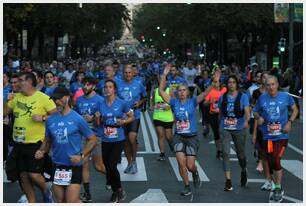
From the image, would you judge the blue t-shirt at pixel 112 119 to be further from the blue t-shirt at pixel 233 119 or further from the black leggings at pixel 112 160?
the blue t-shirt at pixel 233 119

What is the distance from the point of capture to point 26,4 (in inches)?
1179

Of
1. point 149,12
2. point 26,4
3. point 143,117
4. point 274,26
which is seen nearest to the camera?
point 143,117

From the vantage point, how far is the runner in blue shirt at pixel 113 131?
28.5ft

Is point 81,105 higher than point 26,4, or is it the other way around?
point 26,4

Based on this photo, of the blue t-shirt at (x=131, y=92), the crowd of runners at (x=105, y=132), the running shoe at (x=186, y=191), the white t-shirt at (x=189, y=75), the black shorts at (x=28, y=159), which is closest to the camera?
the crowd of runners at (x=105, y=132)

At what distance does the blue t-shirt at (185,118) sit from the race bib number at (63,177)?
2.59 metres

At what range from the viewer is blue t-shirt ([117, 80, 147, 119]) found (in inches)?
447

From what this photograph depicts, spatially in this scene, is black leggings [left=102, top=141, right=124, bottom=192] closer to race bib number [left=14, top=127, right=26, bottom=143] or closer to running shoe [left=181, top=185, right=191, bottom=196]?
running shoe [left=181, top=185, right=191, bottom=196]

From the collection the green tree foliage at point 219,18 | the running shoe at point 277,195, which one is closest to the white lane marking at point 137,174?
the running shoe at point 277,195

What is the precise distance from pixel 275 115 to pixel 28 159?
10.4 ft

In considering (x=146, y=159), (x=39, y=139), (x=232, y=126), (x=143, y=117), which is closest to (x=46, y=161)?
(x=39, y=139)

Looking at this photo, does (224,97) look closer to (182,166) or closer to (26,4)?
(182,166)

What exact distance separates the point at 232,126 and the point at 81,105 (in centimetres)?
210

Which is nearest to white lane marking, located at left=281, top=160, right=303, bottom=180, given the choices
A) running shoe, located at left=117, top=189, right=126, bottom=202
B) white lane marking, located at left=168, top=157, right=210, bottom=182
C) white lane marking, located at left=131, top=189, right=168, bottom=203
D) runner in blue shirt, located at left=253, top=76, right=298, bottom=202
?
white lane marking, located at left=168, top=157, right=210, bottom=182
